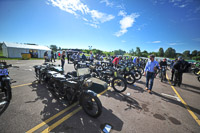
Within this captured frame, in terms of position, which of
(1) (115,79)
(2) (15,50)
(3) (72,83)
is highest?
(2) (15,50)

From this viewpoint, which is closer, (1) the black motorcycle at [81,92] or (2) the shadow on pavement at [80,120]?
(2) the shadow on pavement at [80,120]

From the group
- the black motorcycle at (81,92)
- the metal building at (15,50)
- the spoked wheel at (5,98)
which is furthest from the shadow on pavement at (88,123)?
the metal building at (15,50)

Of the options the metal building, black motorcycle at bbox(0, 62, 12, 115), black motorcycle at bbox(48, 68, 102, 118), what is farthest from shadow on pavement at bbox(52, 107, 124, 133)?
the metal building

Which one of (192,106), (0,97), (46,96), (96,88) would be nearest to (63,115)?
(96,88)

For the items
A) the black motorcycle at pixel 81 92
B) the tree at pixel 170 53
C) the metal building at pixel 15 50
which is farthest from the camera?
the tree at pixel 170 53

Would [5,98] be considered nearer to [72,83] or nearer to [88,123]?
[72,83]

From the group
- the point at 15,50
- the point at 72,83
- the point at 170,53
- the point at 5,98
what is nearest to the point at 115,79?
the point at 72,83

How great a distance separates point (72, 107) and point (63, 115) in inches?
16.7

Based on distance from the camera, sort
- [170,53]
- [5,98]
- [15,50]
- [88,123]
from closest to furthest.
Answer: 1. [88,123]
2. [5,98]
3. [15,50]
4. [170,53]

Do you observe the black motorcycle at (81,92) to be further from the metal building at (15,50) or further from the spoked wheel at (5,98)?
the metal building at (15,50)

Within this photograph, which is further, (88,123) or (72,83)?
(72,83)

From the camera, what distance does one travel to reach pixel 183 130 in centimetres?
211

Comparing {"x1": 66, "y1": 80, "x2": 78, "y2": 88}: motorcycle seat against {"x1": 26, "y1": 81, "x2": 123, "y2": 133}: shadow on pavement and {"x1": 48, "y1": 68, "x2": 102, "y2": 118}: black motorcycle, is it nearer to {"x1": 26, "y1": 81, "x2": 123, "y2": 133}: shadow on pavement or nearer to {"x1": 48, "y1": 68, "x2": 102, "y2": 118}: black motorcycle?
{"x1": 48, "y1": 68, "x2": 102, "y2": 118}: black motorcycle

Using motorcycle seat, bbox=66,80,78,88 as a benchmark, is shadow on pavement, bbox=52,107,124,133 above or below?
below
